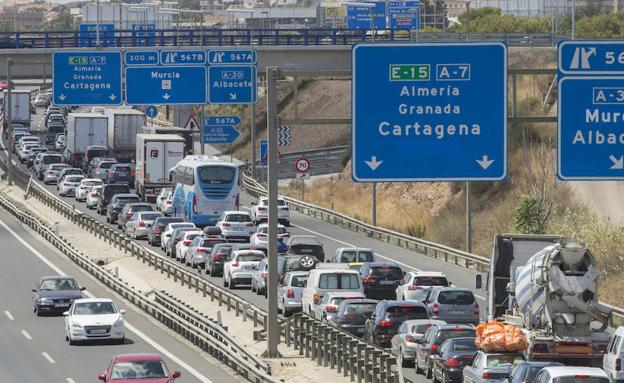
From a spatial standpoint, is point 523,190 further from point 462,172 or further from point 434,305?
point 462,172

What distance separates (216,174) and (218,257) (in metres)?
14.7

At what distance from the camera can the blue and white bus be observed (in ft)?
233

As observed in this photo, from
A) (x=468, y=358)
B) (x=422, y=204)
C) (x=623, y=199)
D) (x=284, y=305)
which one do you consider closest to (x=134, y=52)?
(x=284, y=305)

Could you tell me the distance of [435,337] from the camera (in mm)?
33750

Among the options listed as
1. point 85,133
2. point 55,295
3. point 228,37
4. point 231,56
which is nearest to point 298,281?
point 55,295

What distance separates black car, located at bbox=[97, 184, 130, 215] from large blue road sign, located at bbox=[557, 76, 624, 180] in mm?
48536

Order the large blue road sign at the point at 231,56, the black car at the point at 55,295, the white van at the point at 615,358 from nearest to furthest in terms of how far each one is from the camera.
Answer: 1. the white van at the point at 615,358
2. the black car at the point at 55,295
3. the large blue road sign at the point at 231,56

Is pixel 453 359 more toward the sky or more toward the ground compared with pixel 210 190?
more toward the ground

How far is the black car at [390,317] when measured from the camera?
1505 inches

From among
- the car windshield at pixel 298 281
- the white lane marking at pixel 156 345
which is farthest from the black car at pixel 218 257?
the car windshield at pixel 298 281

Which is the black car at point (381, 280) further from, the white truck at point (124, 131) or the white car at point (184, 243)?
the white truck at point (124, 131)

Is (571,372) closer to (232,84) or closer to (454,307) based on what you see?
(454,307)

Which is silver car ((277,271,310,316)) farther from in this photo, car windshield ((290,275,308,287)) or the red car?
the red car

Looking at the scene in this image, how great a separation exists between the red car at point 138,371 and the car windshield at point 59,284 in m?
17.6
